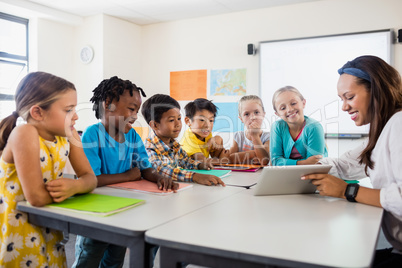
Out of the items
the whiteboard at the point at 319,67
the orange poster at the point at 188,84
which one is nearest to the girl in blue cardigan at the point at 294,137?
the whiteboard at the point at 319,67

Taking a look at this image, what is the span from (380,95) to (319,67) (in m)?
2.81

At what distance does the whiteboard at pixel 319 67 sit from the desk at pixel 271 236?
2851 mm

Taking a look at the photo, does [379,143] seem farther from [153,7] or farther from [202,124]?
[153,7]

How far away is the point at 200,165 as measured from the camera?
2100 mm

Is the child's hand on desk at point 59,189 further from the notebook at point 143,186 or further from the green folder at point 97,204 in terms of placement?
the notebook at point 143,186

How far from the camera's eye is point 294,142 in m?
2.20

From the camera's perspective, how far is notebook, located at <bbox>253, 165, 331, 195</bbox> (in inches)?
52.1

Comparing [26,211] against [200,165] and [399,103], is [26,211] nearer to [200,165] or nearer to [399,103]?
[200,165]

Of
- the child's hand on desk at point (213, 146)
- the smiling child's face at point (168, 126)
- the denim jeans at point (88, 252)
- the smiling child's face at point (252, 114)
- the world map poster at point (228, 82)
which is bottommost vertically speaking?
the denim jeans at point (88, 252)

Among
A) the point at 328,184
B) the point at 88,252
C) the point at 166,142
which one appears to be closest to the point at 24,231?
the point at 88,252

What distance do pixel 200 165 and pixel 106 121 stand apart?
69 cm

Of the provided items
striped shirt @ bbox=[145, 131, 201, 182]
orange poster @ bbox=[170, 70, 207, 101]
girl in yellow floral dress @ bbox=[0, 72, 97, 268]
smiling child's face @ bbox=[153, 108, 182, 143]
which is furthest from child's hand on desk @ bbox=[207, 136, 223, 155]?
orange poster @ bbox=[170, 70, 207, 101]

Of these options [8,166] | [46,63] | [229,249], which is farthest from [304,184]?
[46,63]

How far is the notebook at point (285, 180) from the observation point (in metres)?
1.32
